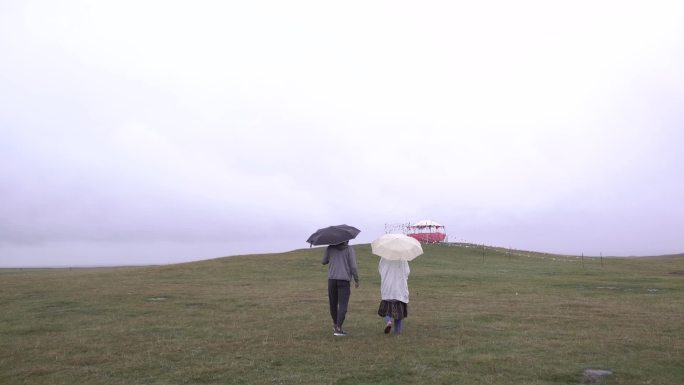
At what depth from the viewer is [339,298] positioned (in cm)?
1402

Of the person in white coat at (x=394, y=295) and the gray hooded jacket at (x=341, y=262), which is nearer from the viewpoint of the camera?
the person in white coat at (x=394, y=295)

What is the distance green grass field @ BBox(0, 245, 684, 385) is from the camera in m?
10.1

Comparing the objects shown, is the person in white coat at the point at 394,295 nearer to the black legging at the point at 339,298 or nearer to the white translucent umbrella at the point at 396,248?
the white translucent umbrella at the point at 396,248

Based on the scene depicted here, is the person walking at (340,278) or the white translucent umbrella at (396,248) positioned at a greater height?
the white translucent umbrella at (396,248)

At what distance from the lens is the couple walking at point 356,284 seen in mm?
13852

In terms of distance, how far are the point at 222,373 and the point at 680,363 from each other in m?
8.49

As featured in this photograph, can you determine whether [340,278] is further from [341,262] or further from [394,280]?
[394,280]

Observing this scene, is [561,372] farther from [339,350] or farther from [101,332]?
[101,332]

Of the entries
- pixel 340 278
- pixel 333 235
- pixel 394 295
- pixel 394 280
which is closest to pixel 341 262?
pixel 340 278

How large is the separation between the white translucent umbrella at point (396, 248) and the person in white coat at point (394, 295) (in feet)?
1.27

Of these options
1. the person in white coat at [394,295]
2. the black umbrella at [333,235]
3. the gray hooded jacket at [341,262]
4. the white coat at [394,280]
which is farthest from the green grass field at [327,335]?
the black umbrella at [333,235]

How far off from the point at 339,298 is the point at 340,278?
52 centimetres

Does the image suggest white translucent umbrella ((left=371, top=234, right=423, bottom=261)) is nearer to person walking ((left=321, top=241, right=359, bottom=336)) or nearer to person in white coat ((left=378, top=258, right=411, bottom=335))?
person in white coat ((left=378, top=258, right=411, bottom=335))

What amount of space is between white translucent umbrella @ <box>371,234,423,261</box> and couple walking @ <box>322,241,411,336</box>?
415 mm
